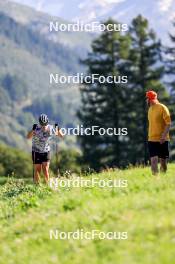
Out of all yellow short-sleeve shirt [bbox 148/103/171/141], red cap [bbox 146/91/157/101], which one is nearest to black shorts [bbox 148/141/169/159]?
yellow short-sleeve shirt [bbox 148/103/171/141]

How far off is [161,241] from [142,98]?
47.9 m

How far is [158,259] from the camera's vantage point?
723cm

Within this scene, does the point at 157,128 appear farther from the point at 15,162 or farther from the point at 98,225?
the point at 15,162

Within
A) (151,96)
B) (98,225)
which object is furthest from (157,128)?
(98,225)

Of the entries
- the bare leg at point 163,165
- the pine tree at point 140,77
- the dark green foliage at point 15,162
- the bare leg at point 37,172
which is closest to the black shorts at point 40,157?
the bare leg at point 37,172

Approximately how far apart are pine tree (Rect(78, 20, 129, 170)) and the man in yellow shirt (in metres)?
39.8

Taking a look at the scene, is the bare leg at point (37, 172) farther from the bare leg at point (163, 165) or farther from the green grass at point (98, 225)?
the green grass at point (98, 225)

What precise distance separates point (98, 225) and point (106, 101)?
154 feet

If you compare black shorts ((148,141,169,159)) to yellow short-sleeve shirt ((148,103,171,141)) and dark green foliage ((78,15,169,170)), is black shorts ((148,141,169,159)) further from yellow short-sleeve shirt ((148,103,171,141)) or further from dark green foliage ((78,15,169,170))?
dark green foliage ((78,15,169,170))

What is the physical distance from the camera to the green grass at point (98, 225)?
7809 millimetres

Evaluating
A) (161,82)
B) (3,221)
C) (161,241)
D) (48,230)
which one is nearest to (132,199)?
(48,230)

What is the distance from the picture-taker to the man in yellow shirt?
14.9m

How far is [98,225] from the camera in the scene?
30.9 ft

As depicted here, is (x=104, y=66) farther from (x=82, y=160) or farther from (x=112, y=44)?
(x=82, y=160)
